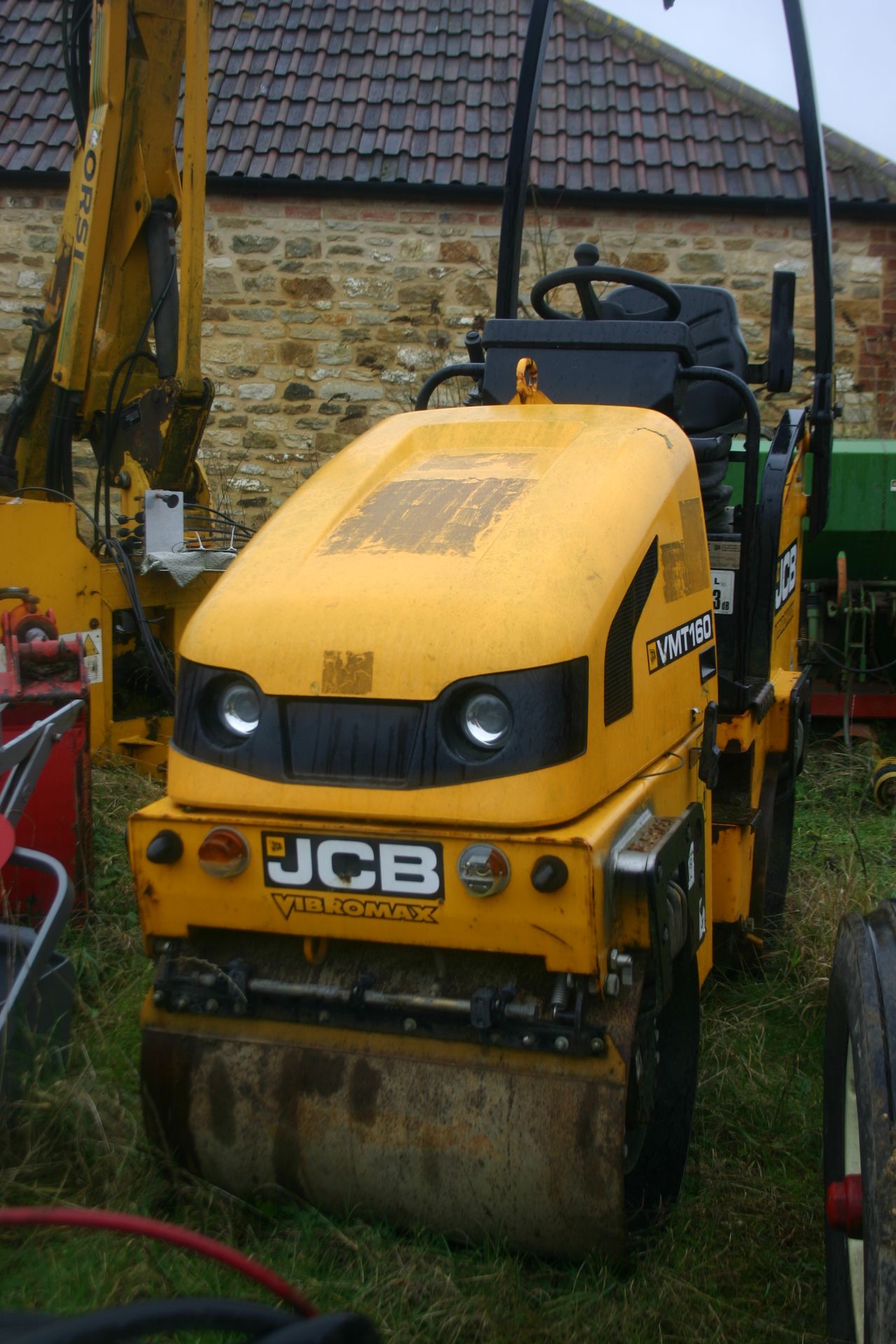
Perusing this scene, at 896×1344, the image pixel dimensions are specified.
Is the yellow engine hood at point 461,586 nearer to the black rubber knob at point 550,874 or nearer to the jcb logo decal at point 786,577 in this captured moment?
the black rubber knob at point 550,874

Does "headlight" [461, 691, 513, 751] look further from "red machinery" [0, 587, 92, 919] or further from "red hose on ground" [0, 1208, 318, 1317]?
"red machinery" [0, 587, 92, 919]

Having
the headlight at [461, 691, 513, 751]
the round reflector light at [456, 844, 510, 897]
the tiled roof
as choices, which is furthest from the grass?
the tiled roof

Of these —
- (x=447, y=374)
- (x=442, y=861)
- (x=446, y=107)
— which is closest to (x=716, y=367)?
(x=447, y=374)

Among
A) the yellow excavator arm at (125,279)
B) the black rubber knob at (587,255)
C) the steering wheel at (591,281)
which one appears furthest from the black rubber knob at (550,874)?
the yellow excavator arm at (125,279)

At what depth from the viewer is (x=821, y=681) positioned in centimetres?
713

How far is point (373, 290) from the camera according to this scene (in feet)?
32.4

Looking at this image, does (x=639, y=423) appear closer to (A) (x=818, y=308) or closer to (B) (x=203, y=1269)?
(A) (x=818, y=308)

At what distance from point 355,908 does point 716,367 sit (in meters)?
2.42

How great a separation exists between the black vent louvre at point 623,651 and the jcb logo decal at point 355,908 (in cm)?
47

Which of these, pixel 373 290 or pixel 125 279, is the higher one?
pixel 373 290

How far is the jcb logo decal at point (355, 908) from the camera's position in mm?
2193

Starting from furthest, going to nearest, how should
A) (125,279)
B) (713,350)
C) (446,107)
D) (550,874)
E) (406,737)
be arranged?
1. (446,107)
2. (125,279)
3. (713,350)
4. (406,737)
5. (550,874)

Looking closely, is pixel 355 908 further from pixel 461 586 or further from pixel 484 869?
Answer: pixel 461 586

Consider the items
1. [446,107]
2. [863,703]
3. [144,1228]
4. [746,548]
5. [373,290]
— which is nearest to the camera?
[144,1228]
